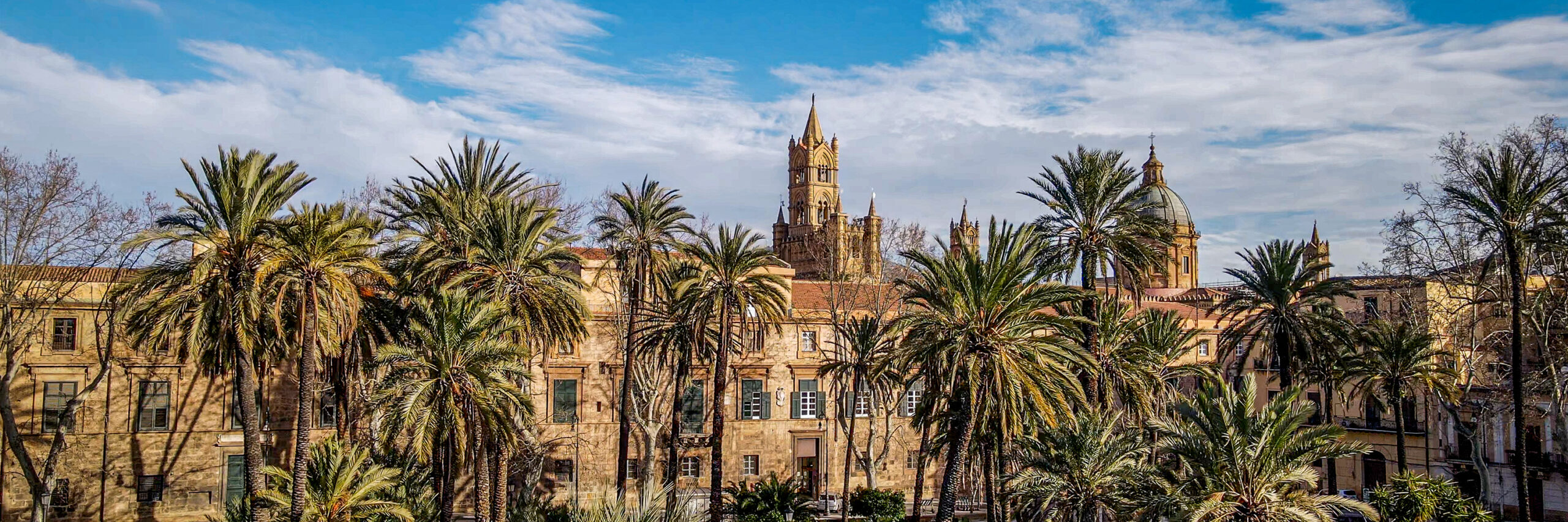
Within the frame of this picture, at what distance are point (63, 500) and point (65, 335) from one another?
5.53 metres

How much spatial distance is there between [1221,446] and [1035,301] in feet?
20.6

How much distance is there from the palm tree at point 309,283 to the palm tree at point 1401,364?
98.8 feet

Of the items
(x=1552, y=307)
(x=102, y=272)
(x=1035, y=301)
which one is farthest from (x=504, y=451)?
(x=1552, y=307)

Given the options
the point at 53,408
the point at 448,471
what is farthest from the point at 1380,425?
the point at 53,408

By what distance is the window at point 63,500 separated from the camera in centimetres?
3709

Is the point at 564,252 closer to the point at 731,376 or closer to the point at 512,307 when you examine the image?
the point at 512,307

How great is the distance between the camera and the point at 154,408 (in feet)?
126

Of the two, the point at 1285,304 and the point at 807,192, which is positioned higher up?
the point at 807,192

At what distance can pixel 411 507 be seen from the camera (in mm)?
29078

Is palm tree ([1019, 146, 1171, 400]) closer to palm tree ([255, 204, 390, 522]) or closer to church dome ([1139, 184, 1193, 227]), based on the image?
palm tree ([255, 204, 390, 522])

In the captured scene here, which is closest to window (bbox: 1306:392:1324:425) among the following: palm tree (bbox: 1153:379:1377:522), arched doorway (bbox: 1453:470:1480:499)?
arched doorway (bbox: 1453:470:1480:499)

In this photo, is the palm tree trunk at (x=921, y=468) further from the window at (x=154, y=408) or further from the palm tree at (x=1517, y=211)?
the window at (x=154, y=408)

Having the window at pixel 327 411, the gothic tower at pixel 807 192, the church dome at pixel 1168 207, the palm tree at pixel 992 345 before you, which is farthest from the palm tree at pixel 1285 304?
the gothic tower at pixel 807 192

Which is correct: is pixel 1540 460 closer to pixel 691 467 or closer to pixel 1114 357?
pixel 1114 357
